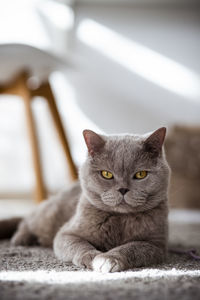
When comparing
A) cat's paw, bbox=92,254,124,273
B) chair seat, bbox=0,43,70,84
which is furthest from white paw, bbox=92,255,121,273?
chair seat, bbox=0,43,70,84

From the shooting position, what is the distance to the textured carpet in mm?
720

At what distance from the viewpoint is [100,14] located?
11.2 feet

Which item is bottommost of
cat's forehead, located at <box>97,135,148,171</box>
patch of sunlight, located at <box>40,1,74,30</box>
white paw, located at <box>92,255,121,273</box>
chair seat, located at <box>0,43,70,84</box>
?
white paw, located at <box>92,255,121,273</box>

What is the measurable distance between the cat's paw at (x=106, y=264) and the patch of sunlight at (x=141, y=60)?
2674 mm

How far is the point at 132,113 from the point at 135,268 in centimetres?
252

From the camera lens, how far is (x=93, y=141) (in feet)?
3.67

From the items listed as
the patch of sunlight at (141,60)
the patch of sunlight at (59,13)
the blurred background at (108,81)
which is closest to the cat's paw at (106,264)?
the blurred background at (108,81)

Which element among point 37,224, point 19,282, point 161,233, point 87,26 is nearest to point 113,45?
point 87,26

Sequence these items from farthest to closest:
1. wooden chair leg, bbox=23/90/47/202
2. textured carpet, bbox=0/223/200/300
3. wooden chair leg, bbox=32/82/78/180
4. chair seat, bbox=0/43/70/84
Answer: wooden chair leg, bbox=32/82/78/180 → wooden chair leg, bbox=23/90/47/202 → chair seat, bbox=0/43/70/84 → textured carpet, bbox=0/223/200/300

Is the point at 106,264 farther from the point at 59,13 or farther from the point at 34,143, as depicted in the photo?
the point at 59,13

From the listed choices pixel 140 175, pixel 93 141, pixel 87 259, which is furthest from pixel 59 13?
pixel 87 259

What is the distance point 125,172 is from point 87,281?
0.32 meters

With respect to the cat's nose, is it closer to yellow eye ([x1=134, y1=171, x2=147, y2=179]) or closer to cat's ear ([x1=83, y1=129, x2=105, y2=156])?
yellow eye ([x1=134, y1=171, x2=147, y2=179])

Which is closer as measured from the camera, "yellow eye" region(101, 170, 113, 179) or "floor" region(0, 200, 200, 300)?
→ "floor" region(0, 200, 200, 300)
